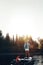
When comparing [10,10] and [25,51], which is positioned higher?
[10,10]

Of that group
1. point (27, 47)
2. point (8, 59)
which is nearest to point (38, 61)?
point (27, 47)

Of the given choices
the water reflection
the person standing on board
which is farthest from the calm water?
the person standing on board

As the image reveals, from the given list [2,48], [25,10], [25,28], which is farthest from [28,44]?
[25,10]

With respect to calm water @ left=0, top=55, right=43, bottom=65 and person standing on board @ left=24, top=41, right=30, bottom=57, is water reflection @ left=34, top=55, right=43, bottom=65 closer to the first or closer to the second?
calm water @ left=0, top=55, right=43, bottom=65

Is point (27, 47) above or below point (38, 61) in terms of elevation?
above

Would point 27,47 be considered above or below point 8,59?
above

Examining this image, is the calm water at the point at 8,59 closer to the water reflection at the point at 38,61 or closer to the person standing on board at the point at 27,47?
the water reflection at the point at 38,61

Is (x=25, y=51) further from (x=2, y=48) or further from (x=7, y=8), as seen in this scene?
(x=7, y=8)

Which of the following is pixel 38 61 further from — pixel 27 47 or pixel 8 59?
pixel 8 59

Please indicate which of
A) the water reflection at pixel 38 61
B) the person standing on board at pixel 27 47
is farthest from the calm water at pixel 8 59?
the person standing on board at pixel 27 47

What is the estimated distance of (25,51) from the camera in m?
1.40

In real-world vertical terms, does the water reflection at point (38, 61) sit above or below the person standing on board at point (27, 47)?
below

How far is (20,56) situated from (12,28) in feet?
1.06

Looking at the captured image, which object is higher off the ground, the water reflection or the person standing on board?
the person standing on board
